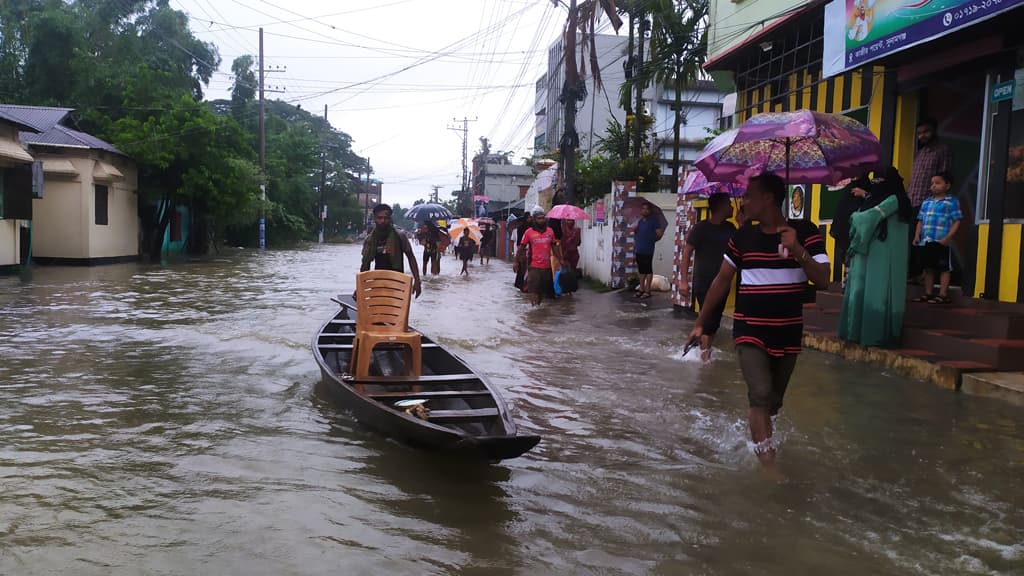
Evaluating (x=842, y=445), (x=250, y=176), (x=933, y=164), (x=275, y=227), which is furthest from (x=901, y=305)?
(x=275, y=227)

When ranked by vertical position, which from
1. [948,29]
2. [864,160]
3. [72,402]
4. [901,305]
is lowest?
[72,402]

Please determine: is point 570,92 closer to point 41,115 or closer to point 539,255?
point 539,255

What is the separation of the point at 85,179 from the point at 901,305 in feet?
81.8

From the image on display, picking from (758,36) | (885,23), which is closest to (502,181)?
(758,36)

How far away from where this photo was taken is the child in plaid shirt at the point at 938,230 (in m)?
8.46

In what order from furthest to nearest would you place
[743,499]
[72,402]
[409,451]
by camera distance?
[72,402], [409,451], [743,499]

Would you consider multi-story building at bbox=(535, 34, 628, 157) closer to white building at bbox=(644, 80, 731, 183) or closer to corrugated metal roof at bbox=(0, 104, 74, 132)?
white building at bbox=(644, 80, 731, 183)

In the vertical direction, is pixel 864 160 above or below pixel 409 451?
above

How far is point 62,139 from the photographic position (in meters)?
25.0

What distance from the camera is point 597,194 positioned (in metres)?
24.2

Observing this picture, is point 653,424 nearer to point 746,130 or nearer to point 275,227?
point 746,130

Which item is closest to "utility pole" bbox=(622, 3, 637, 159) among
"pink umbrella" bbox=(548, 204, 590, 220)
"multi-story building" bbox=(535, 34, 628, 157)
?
"pink umbrella" bbox=(548, 204, 590, 220)

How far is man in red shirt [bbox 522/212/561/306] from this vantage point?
47.6ft

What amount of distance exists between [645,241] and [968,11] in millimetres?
8420
